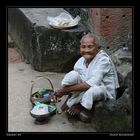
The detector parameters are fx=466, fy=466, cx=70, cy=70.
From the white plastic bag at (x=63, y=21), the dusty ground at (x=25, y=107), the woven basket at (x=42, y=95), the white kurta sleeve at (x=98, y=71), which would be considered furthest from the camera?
the white plastic bag at (x=63, y=21)

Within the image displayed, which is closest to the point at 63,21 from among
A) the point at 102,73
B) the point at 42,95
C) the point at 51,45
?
the point at 51,45

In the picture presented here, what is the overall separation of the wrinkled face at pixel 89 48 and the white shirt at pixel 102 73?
0.07m

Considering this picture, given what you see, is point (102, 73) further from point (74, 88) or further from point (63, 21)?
point (63, 21)

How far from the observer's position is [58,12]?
7922mm

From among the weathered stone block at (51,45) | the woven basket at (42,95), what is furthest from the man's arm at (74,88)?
the weathered stone block at (51,45)

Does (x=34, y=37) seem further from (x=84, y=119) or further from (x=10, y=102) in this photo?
(x=84, y=119)

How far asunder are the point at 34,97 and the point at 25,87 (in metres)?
0.60

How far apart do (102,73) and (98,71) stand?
2.4 inches

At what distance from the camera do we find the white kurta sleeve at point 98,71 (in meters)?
5.44

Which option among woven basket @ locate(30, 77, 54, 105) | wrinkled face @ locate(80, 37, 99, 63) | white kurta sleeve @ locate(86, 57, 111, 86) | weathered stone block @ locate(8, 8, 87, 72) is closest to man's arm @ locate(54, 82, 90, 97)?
white kurta sleeve @ locate(86, 57, 111, 86)

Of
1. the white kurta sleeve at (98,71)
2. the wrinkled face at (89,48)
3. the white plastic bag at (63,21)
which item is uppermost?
the white plastic bag at (63,21)

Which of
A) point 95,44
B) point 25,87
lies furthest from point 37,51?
point 95,44

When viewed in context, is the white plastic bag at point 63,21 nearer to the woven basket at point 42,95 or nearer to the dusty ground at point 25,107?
the dusty ground at point 25,107

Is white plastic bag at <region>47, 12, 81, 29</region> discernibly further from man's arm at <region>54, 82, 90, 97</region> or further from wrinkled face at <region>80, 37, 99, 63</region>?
man's arm at <region>54, 82, 90, 97</region>
